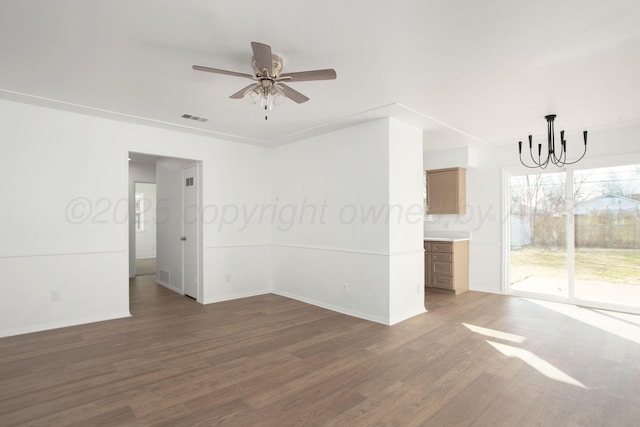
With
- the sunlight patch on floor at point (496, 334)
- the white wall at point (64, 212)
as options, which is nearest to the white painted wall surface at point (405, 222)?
the sunlight patch on floor at point (496, 334)

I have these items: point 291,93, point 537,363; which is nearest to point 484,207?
point 537,363

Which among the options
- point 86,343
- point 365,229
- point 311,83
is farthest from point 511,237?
point 86,343

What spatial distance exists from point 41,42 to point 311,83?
2147 millimetres

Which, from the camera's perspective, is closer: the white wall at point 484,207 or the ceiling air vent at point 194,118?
the ceiling air vent at point 194,118

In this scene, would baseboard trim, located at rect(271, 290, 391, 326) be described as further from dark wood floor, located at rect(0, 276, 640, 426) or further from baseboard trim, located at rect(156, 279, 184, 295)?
baseboard trim, located at rect(156, 279, 184, 295)

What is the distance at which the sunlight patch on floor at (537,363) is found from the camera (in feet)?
9.26

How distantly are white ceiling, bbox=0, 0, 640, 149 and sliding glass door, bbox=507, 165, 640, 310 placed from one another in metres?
1.21

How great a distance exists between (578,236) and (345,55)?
16.2 feet

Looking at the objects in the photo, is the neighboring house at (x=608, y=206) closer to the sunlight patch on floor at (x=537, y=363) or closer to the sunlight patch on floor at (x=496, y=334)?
the sunlight patch on floor at (x=496, y=334)

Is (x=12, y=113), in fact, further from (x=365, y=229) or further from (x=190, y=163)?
(x=365, y=229)

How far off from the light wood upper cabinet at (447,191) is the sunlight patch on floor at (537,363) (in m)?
3.24

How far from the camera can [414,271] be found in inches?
189

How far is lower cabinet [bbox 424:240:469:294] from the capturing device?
236 inches

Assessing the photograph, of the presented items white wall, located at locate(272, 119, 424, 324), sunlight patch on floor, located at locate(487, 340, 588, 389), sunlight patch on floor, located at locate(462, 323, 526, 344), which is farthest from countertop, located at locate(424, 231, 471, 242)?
sunlight patch on floor, located at locate(487, 340, 588, 389)
